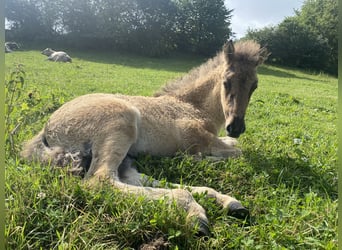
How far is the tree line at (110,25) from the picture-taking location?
33781mm

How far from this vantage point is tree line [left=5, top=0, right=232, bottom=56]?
33781mm

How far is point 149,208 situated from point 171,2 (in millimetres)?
34860

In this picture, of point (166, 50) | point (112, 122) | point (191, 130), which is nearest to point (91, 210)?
point (112, 122)

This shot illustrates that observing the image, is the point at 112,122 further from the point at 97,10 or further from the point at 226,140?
the point at 97,10

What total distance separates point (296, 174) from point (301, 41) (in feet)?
118

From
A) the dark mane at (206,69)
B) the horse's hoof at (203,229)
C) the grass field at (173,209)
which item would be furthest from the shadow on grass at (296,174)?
the dark mane at (206,69)

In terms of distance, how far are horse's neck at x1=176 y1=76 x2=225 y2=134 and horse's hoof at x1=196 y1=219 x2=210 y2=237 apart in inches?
109

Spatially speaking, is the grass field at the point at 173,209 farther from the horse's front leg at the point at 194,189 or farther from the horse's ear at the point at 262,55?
the horse's ear at the point at 262,55

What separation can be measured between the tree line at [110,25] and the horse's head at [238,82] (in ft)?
88.8

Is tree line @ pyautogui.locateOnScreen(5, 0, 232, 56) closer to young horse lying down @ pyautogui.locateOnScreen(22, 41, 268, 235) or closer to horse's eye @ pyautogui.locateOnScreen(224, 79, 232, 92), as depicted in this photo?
young horse lying down @ pyautogui.locateOnScreen(22, 41, 268, 235)

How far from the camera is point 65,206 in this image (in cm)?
283

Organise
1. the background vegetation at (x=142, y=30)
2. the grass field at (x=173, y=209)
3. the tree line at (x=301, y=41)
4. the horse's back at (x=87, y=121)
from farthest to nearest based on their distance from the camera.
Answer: the tree line at (x=301, y=41) → the background vegetation at (x=142, y=30) → the horse's back at (x=87, y=121) → the grass field at (x=173, y=209)

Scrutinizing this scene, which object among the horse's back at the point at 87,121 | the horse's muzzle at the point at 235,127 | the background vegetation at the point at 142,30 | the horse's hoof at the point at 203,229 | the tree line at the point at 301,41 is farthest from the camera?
the tree line at the point at 301,41

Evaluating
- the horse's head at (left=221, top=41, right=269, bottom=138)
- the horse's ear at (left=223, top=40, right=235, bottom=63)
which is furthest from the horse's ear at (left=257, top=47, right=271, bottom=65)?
the horse's ear at (left=223, top=40, right=235, bottom=63)
